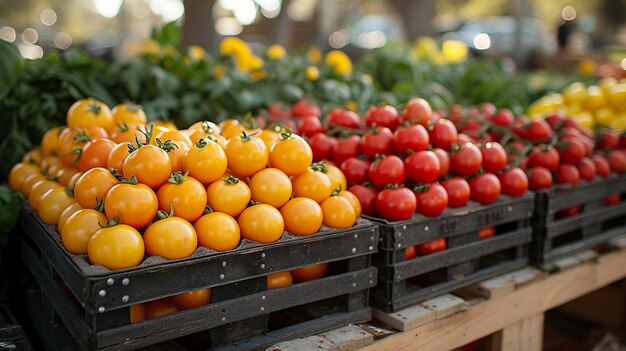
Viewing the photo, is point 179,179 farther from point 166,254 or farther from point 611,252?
point 611,252

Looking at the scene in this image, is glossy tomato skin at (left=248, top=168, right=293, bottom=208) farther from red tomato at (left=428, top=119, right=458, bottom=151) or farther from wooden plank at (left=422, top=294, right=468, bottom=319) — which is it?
red tomato at (left=428, top=119, right=458, bottom=151)

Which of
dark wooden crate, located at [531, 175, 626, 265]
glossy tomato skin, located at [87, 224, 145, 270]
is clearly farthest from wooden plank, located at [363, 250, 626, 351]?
glossy tomato skin, located at [87, 224, 145, 270]

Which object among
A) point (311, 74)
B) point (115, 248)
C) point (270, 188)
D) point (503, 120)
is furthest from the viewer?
point (311, 74)

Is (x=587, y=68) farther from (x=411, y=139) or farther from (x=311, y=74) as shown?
(x=411, y=139)

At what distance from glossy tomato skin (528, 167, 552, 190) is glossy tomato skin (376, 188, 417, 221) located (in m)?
0.86

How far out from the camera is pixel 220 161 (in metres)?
1.93

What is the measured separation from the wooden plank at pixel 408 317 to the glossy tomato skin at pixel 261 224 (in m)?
0.59

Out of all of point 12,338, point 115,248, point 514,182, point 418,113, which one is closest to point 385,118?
point 418,113

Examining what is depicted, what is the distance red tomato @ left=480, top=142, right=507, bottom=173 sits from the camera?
2613mm

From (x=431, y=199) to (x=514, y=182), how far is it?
55 centimetres

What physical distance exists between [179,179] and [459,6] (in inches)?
1537

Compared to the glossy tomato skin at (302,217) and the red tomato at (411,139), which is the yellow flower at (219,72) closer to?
the red tomato at (411,139)

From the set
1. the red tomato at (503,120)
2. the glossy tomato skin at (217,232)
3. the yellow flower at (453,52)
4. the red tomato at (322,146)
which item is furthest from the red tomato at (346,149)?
the yellow flower at (453,52)

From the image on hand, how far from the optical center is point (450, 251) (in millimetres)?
2352
